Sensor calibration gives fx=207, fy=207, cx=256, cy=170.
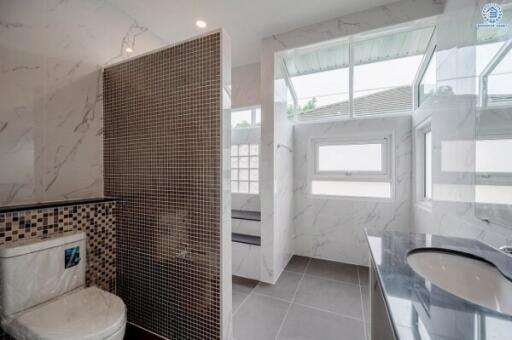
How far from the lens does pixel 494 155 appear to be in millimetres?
1099

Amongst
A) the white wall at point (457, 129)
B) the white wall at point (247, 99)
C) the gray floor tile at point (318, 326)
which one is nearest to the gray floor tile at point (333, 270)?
the gray floor tile at point (318, 326)

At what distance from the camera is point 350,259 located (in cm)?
286

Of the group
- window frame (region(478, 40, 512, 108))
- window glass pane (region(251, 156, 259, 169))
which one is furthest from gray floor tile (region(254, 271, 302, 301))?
window frame (region(478, 40, 512, 108))

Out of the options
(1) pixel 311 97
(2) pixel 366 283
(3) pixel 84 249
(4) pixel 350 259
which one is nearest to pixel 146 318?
(3) pixel 84 249

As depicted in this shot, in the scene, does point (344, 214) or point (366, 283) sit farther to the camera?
point (344, 214)

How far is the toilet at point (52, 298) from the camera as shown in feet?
3.44

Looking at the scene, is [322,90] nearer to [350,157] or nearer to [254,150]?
[350,157]

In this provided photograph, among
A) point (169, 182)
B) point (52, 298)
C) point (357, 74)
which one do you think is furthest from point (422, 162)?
point (52, 298)

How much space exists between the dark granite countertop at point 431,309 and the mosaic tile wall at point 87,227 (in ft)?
6.56

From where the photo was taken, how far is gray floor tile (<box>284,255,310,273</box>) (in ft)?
8.88

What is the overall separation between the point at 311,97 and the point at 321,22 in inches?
39.6

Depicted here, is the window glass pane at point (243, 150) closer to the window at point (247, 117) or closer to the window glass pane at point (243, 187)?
the window at point (247, 117)

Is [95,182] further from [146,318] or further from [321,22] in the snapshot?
[321,22]

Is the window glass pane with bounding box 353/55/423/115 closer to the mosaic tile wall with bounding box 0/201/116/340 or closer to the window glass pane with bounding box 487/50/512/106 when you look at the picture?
the window glass pane with bounding box 487/50/512/106
